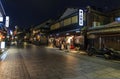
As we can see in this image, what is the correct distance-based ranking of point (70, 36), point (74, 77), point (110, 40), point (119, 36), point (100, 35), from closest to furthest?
point (74, 77), point (119, 36), point (110, 40), point (100, 35), point (70, 36)

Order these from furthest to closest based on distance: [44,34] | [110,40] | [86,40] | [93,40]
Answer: [44,34] → [86,40] → [93,40] → [110,40]

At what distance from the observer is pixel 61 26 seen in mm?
52938

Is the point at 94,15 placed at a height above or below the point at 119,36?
above

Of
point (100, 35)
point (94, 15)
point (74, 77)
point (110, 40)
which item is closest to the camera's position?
point (74, 77)

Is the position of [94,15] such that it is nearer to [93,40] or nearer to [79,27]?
[79,27]

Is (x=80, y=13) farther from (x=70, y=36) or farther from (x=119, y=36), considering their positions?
(x=119, y=36)

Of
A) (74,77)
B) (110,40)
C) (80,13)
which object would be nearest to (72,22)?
(80,13)

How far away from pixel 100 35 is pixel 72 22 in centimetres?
1462

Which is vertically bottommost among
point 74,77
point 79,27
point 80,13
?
point 74,77

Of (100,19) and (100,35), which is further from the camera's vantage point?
(100,19)

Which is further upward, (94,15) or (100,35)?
(94,15)

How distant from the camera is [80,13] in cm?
3644

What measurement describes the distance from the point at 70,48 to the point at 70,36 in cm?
411

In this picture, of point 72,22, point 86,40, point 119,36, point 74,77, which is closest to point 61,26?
point 72,22
